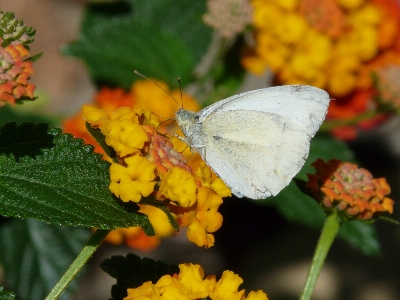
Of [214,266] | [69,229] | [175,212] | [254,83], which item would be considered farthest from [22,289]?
[254,83]

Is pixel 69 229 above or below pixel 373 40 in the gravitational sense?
below

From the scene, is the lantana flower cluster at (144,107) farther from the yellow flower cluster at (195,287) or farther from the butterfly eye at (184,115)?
the yellow flower cluster at (195,287)

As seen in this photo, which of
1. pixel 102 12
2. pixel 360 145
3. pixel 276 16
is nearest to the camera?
pixel 276 16

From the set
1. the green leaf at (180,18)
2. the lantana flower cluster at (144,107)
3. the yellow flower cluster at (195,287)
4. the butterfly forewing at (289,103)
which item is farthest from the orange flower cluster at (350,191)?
the green leaf at (180,18)

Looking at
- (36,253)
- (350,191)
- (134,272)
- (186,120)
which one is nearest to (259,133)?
(186,120)

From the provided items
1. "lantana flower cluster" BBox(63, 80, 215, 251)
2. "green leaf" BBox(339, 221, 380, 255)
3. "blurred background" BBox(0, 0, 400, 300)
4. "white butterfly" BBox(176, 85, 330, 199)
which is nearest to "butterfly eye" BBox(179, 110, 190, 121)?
"white butterfly" BBox(176, 85, 330, 199)

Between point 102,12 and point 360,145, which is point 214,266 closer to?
point 360,145

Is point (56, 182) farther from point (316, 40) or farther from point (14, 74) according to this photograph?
point (316, 40)
